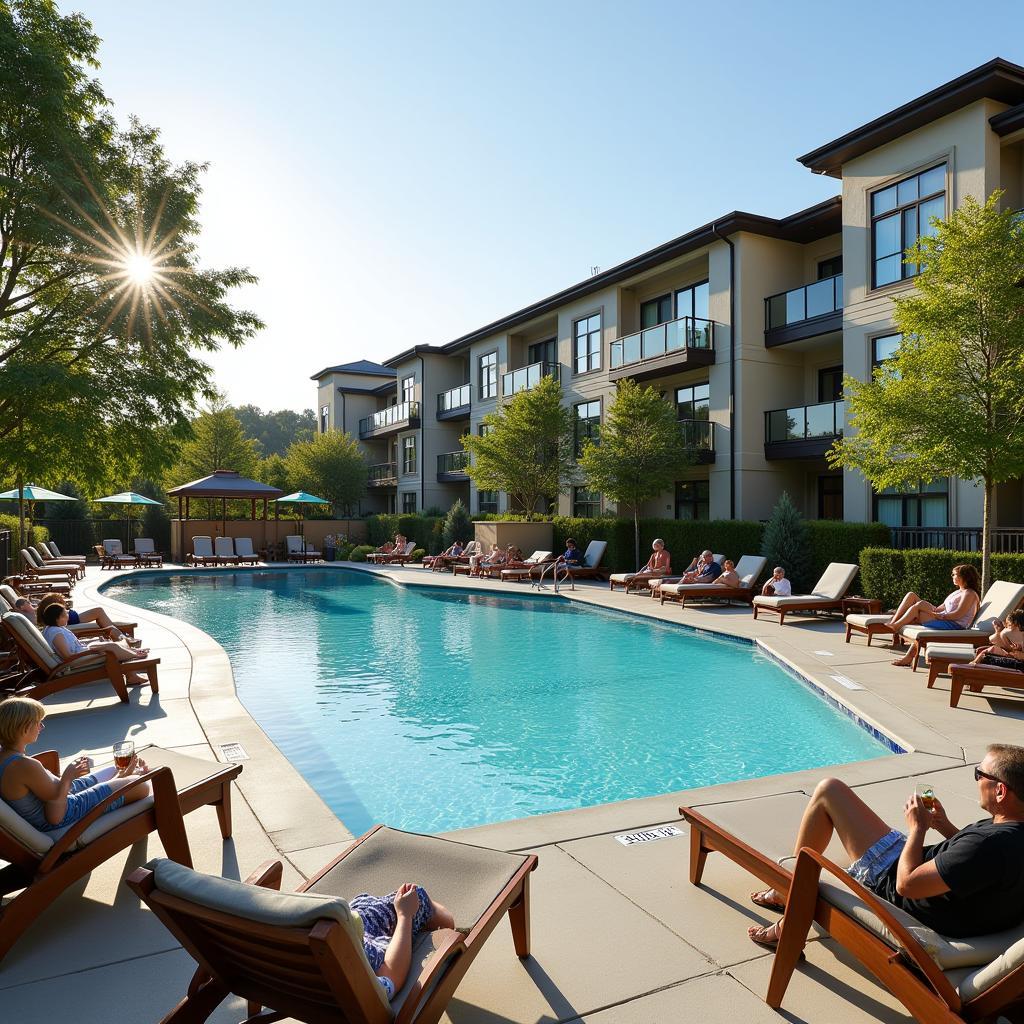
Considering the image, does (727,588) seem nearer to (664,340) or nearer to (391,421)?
(664,340)

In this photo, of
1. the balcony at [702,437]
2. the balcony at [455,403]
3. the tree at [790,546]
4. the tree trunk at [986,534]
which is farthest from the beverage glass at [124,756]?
the balcony at [455,403]

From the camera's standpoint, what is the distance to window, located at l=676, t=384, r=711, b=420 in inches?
848

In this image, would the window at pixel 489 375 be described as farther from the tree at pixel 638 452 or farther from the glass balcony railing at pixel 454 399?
the tree at pixel 638 452

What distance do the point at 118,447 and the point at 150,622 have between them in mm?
3124

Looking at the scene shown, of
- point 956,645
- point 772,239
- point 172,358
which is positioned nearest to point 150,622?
point 172,358

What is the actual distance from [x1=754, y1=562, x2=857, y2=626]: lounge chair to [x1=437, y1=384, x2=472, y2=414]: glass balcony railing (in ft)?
71.4

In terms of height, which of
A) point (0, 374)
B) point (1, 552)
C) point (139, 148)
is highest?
point (139, 148)

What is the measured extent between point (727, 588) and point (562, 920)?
12.1m

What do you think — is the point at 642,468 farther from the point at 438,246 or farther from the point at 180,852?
the point at 180,852

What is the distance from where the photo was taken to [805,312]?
18891mm

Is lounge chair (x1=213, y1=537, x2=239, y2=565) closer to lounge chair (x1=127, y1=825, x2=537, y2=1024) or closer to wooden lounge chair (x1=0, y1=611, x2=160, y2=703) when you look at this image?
wooden lounge chair (x1=0, y1=611, x2=160, y2=703)

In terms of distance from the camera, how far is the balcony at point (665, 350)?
67.8ft

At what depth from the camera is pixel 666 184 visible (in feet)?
46.2

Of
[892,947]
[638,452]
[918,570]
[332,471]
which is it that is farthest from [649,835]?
[332,471]
